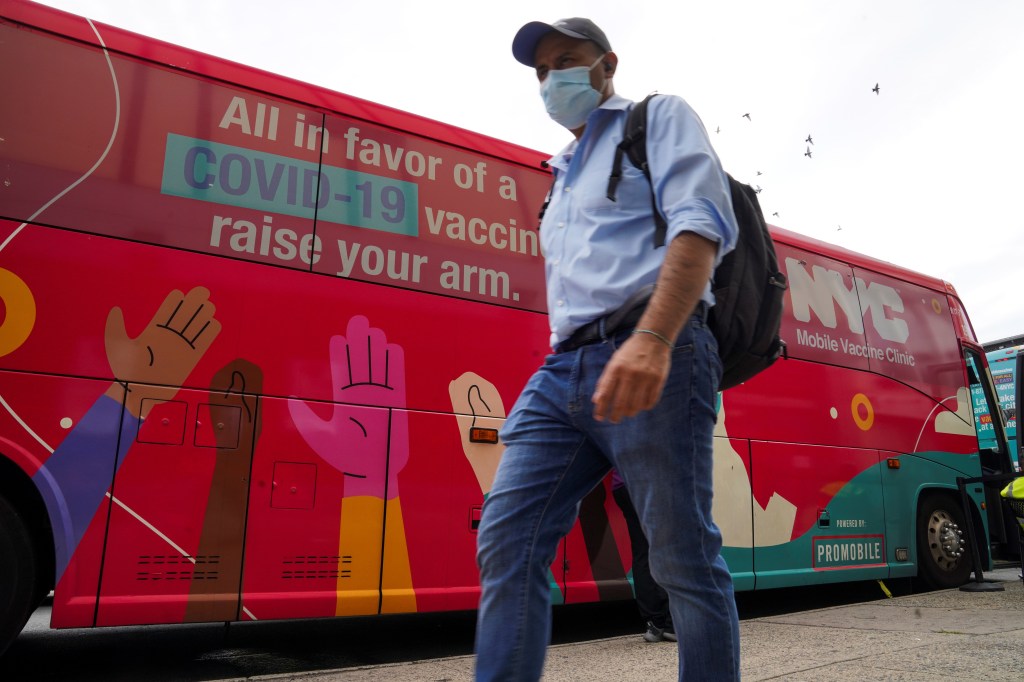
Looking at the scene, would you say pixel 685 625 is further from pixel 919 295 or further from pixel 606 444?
pixel 919 295

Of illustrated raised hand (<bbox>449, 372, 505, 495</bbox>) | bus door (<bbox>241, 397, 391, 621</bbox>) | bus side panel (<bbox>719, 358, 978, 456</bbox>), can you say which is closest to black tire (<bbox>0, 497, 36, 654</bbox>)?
bus door (<bbox>241, 397, 391, 621</bbox>)

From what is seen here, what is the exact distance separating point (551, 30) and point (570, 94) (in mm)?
178

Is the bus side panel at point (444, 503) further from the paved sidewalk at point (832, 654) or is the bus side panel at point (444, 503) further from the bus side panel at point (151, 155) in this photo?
the bus side panel at point (151, 155)

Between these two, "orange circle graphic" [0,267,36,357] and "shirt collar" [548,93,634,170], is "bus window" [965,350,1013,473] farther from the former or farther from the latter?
"orange circle graphic" [0,267,36,357]

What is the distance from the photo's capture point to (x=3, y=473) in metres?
3.46

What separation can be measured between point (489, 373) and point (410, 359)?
0.53 m

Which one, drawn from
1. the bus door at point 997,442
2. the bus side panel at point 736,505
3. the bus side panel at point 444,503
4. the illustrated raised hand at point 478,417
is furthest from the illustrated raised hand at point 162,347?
the bus door at point 997,442

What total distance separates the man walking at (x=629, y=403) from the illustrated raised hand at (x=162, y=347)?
95.7 inches

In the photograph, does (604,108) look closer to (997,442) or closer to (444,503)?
(444,503)

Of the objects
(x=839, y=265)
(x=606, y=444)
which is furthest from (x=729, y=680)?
(x=839, y=265)

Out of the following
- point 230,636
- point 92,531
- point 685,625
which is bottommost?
point 230,636

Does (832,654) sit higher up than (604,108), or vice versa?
(604,108)

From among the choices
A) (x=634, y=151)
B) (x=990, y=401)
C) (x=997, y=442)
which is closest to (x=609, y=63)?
(x=634, y=151)

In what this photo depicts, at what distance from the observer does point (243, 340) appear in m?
3.97
